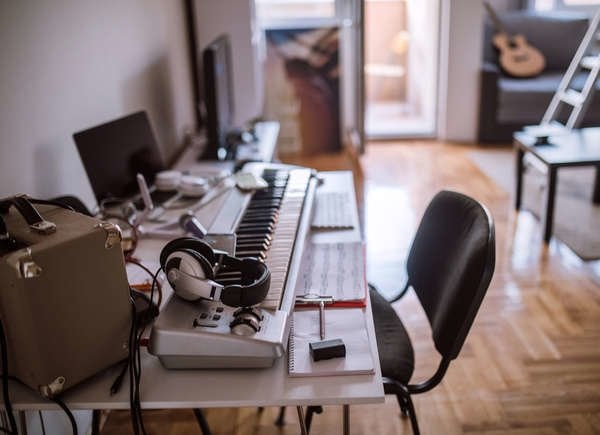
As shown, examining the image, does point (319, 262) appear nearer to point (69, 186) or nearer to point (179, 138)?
point (69, 186)

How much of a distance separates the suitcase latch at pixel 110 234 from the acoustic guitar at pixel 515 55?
4784 mm

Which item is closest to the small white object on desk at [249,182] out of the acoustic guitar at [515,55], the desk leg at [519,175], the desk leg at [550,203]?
the desk leg at [550,203]

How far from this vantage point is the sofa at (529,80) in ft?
16.9

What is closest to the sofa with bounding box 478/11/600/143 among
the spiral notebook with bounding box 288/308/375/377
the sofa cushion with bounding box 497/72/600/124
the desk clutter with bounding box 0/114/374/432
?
the sofa cushion with bounding box 497/72/600/124

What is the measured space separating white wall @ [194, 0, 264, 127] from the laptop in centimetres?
164

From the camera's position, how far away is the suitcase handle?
1237mm

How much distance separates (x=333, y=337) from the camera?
144 centimetres

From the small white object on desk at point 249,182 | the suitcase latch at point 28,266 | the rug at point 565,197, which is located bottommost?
the rug at point 565,197

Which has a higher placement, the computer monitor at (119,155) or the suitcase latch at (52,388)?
the computer monitor at (119,155)

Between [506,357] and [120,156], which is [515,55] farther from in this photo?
[120,156]

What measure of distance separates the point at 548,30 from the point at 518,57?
408 millimetres

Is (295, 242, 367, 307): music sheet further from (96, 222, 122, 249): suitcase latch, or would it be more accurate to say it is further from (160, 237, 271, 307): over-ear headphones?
(96, 222, 122, 249): suitcase latch

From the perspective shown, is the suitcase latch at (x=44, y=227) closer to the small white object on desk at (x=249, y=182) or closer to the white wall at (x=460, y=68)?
the small white object on desk at (x=249, y=182)

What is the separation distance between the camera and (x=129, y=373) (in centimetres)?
133
